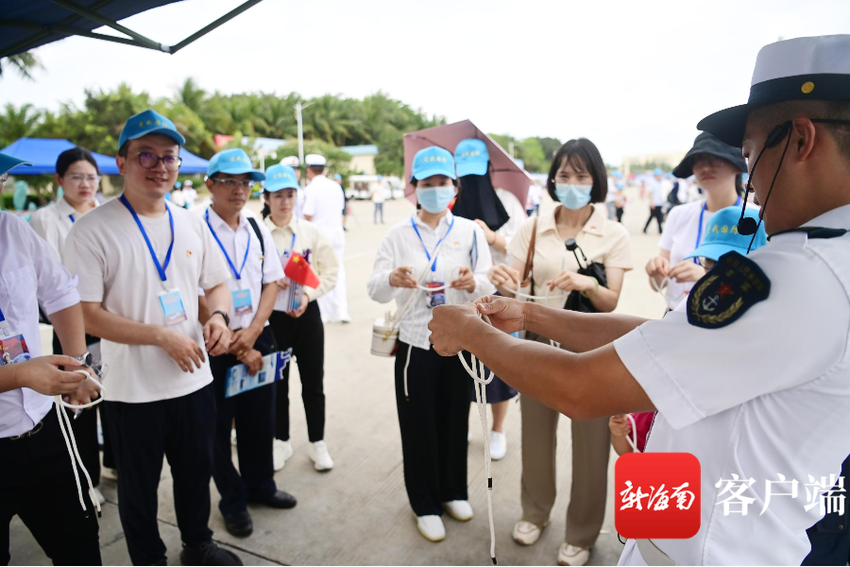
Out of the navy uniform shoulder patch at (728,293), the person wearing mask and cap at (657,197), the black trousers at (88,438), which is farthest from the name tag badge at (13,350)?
the person wearing mask and cap at (657,197)

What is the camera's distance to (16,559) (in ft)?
8.87

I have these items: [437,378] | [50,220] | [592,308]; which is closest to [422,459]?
[437,378]

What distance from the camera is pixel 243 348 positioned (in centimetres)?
292

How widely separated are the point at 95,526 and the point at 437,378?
1.69 metres

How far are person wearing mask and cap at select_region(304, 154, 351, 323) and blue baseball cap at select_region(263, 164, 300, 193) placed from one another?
2497 millimetres

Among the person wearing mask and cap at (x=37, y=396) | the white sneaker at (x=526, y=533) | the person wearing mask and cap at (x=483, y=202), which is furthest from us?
the person wearing mask and cap at (x=483, y=202)

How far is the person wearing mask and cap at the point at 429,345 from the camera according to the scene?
9.52 feet

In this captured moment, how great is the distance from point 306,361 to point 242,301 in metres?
0.82

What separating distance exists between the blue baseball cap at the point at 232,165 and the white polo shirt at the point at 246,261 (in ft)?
0.80

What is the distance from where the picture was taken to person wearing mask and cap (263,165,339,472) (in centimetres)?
360

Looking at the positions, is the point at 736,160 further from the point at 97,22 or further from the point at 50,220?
the point at 50,220

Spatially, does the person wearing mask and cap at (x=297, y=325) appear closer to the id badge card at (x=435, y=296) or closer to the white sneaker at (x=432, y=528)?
the white sneaker at (x=432, y=528)

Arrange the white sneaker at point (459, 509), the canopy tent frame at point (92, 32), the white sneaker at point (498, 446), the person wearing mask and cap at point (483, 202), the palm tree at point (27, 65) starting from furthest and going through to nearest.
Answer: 1. the palm tree at point (27, 65)
2. the person wearing mask and cap at point (483, 202)
3. the white sneaker at point (498, 446)
4. the white sneaker at point (459, 509)
5. the canopy tent frame at point (92, 32)

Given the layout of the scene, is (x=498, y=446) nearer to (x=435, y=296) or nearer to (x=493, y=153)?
(x=435, y=296)
